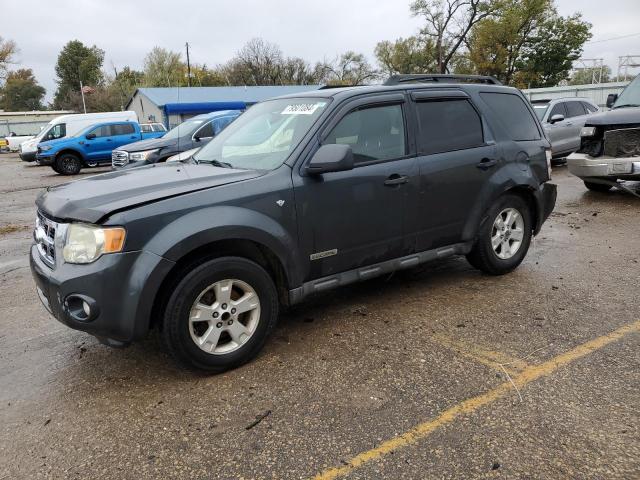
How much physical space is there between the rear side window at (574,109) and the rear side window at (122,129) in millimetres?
15779

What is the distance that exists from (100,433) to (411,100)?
329cm

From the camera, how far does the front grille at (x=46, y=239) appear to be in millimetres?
3199

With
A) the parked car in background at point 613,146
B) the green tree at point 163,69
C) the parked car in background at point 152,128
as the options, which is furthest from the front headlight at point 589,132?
the green tree at point 163,69

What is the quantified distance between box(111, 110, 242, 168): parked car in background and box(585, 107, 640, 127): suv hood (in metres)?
7.66

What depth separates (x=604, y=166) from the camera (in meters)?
8.26

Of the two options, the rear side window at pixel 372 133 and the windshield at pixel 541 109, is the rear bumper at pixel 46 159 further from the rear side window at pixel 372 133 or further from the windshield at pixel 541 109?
the rear side window at pixel 372 133

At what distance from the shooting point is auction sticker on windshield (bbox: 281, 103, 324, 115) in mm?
3961

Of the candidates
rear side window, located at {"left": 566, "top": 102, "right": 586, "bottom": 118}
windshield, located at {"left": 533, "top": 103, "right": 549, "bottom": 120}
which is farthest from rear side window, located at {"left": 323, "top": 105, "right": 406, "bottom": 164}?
rear side window, located at {"left": 566, "top": 102, "right": 586, "bottom": 118}

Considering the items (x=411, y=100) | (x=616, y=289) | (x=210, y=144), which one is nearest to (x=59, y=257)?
(x=210, y=144)

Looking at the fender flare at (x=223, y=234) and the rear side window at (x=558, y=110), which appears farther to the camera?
the rear side window at (x=558, y=110)

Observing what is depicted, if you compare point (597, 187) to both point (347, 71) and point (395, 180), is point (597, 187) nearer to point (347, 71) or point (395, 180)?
point (395, 180)

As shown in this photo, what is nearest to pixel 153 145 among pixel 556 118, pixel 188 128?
pixel 188 128

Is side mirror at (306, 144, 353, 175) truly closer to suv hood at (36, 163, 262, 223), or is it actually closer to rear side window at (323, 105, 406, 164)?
rear side window at (323, 105, 406, 164)

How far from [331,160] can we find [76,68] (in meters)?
99.7
